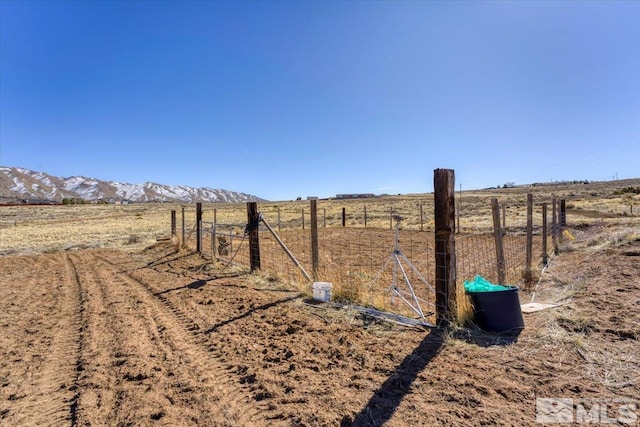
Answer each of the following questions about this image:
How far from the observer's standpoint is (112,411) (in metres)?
3.02

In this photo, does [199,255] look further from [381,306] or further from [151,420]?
[151,420]

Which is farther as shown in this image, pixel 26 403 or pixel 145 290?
pixel 145 290

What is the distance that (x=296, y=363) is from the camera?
3789 mm

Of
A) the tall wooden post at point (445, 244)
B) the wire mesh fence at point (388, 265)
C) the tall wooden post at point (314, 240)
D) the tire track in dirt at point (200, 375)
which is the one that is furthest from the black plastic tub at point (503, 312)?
the tall wooden post at point (314, 240)

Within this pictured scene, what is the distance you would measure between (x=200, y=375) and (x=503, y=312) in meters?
3.60

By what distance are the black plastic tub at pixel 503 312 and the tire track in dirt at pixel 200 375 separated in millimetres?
2867

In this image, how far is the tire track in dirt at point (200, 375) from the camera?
2967mm

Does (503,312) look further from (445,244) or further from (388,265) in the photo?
(388,265)

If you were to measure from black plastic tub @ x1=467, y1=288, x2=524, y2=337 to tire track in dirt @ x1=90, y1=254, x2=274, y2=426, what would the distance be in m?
2.87

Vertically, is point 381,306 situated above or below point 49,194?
below

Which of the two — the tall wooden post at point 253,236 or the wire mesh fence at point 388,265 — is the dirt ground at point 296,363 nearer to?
the wire mesh fence at point 388,265

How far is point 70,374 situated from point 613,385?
540cm

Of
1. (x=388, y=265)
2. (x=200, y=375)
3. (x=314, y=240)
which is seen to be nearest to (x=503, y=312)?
(x=200, y=375)

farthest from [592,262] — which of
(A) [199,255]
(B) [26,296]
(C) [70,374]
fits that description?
(B) [26,296]
